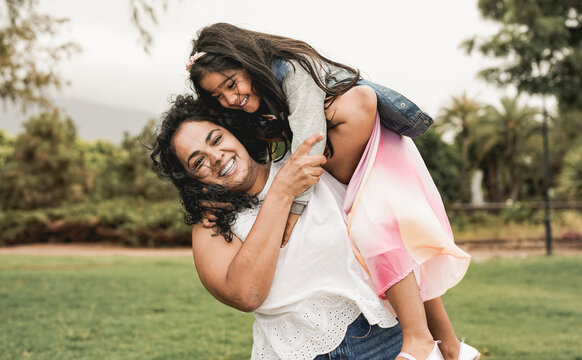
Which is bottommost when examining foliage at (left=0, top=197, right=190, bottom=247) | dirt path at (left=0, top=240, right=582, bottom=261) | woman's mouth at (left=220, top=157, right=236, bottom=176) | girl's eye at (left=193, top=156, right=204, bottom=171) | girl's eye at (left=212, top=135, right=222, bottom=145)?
dirt path at (left=0, top=240, right=582, bottom=261)

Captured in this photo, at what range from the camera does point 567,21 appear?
11.7m

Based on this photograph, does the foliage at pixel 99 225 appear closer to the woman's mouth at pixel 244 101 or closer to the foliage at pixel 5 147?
the foliage at pixel 5 147

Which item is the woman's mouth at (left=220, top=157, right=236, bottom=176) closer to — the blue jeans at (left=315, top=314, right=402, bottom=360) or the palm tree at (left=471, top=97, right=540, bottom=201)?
the blue jeans at (left=315, top=314, right=402, bottom=360)

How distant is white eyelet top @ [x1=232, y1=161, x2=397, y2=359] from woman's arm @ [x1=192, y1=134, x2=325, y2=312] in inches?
3.3

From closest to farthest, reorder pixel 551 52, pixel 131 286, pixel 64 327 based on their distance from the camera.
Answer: pixel 64 327, pixel 131 286, pixel 551 52

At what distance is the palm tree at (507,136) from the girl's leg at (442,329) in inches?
1136

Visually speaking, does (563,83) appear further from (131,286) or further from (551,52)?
(131,286)

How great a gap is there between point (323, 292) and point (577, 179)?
25.7 m

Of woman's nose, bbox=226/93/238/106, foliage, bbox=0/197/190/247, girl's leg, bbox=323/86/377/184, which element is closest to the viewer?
girl's leg, bbox=323/86/377/184

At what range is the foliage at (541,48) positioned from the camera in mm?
10992

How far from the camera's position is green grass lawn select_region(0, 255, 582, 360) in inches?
199

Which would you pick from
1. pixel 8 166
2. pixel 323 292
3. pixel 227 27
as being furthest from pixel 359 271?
pixel 8 166

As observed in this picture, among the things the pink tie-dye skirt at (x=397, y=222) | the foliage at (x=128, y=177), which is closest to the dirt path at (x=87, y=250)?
the foliage at (x=128, y=177)

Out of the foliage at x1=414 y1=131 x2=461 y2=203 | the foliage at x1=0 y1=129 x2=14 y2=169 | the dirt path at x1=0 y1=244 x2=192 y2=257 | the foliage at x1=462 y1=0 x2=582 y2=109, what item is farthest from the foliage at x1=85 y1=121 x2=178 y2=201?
the foliage at x1=462 y1=0 x2=582 y2=109
